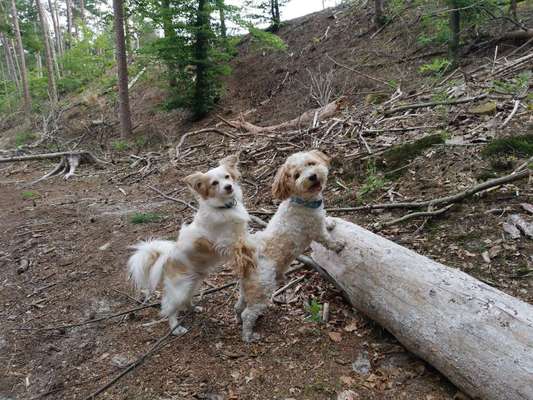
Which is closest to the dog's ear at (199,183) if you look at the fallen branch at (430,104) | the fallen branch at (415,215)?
the fallen branch at (415,215)

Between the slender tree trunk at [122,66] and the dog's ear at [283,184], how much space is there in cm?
1424

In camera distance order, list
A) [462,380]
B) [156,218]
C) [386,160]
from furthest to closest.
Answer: [156,218] → [386,160] → [462,380]

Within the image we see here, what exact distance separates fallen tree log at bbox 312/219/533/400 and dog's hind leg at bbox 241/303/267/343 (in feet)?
3.16

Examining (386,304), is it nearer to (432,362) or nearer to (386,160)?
(432,362)

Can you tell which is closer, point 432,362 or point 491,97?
point 432,362

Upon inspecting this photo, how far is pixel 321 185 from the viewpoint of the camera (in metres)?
4.08

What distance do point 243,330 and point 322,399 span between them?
1.22 m

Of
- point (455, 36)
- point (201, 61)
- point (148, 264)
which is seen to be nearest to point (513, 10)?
point (455, 36)

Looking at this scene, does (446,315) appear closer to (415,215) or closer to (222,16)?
(415,215)

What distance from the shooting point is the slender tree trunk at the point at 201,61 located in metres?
13.9

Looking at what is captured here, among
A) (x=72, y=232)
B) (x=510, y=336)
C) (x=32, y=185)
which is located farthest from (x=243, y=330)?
(x=32, y=185)

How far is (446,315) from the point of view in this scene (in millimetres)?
3217

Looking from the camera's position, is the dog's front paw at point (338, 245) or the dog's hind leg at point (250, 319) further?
the dog's front paw at point (338, 245)

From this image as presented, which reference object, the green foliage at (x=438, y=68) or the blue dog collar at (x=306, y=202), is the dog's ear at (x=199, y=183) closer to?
the blue dog collar at (x=306, y=202)
